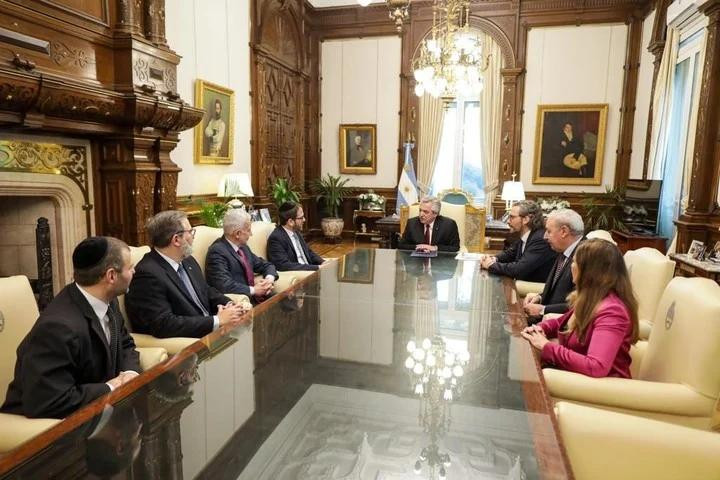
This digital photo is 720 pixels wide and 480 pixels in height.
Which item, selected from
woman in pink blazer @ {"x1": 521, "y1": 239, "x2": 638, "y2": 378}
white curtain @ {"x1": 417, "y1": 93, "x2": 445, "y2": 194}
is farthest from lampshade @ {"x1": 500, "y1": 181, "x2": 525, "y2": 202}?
woman in pink blazer @ {"x1": 521, "y1": 239, "x2": 638, "y2": 378}

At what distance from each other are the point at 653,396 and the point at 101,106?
12.9 ft

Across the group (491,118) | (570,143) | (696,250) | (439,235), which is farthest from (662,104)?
(439,235)

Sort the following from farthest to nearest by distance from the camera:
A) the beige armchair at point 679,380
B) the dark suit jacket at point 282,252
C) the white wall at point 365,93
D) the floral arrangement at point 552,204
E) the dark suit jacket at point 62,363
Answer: the white wall at point 365,93 < the floral arrangement at point 552,204 < the dark suit jacket at point 282,252 < the beige armchair at point 679,380 < the dark suit jacket at point 62,363

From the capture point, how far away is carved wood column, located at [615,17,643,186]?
7762mm

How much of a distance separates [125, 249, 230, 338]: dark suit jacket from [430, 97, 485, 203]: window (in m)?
6.95

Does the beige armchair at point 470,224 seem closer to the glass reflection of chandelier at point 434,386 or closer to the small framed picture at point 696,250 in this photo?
the small framed picture at point 696,250

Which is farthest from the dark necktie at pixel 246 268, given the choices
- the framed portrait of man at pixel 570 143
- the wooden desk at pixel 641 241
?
the framed portrait of man at pixel 570 143

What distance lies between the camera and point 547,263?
3482 mm

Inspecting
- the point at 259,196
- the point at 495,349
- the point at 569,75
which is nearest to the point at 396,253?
the point at 495,349

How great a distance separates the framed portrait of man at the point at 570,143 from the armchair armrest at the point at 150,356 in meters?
7.56

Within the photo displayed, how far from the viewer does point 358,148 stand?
30.1ft

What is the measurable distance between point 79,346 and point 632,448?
175 cm

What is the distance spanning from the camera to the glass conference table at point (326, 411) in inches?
45.6

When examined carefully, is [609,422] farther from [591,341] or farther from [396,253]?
[396,253]
